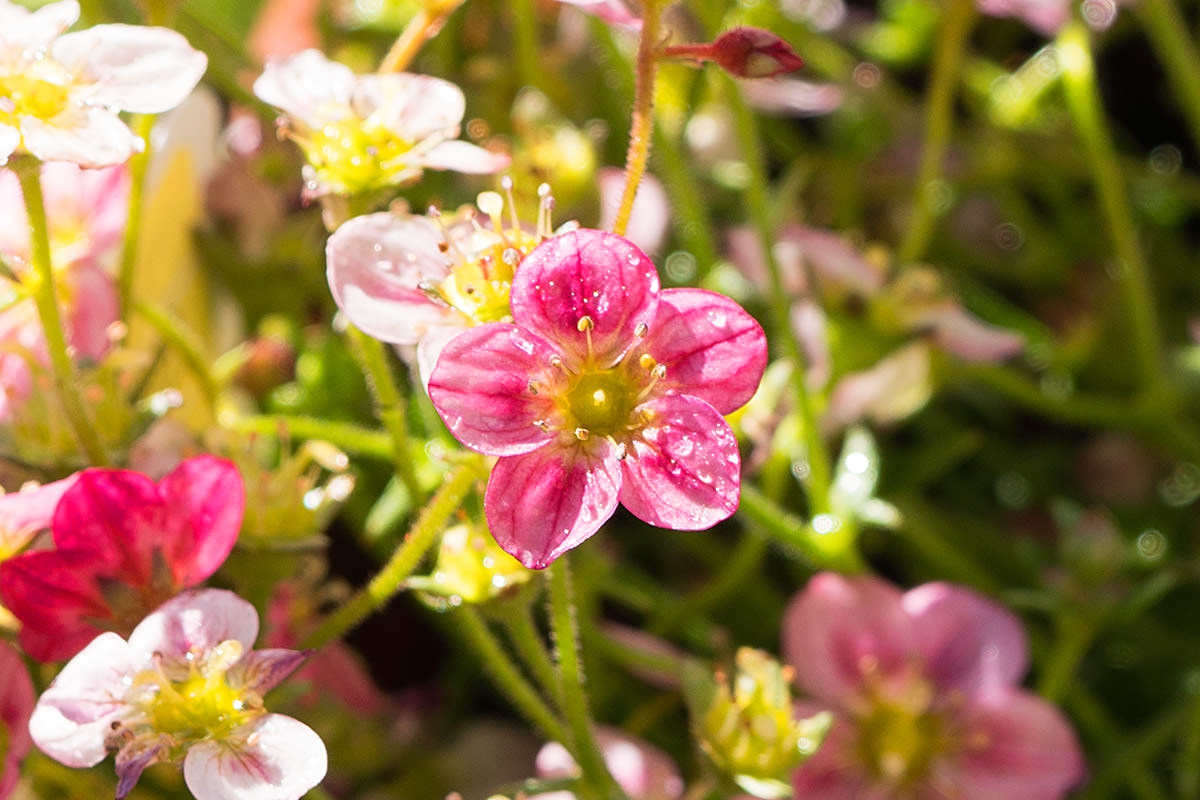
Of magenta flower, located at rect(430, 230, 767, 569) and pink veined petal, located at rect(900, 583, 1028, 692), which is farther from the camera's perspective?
pink veined petal, located at rect(900, 583, 1028, 692)

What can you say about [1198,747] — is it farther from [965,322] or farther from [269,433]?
[269,433]

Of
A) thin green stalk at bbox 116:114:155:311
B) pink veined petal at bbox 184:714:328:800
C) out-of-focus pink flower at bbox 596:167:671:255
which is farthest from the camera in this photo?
out-of-focus pink flower at bbox 596:167:671:255

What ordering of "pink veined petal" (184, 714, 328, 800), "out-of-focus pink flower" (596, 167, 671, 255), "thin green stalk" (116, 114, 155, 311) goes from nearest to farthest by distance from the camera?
"pink veined petal" (184, 714, 328, 800) < "thin green stalk" (116, 114, 155, 311) < "out-of-focus pink flower" (596, 167, 671, 255)

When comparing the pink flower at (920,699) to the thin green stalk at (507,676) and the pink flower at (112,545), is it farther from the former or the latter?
the pink flower at (112,545)

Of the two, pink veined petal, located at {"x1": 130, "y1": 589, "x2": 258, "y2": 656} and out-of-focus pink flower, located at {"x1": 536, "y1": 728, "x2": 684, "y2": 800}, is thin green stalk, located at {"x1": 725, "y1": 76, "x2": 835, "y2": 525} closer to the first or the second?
out-of-focus pink flower, located at {"x1": 536, "y1": 728, "x2": 684, "y2": 800}

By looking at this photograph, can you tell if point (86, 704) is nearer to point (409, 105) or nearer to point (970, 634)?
point (409, 105)

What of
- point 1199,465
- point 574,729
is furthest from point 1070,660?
point 574,729

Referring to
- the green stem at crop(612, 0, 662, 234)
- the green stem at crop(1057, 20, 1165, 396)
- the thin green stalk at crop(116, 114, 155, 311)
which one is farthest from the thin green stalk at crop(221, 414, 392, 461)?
the green stem at crop(1057, 20, 1165, 396)

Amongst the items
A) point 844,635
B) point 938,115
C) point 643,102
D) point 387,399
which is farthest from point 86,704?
point 938,115
